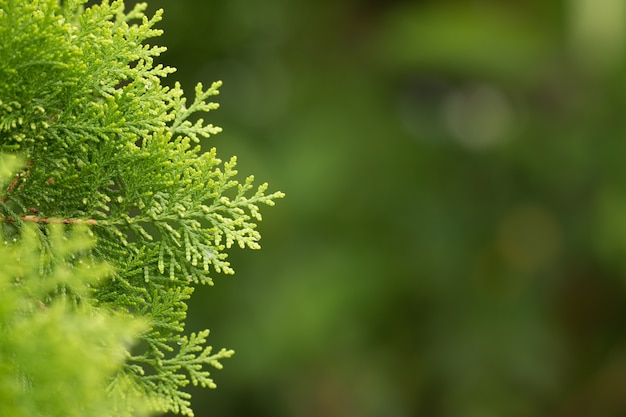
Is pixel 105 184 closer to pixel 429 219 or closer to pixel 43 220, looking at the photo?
pixel 43 220

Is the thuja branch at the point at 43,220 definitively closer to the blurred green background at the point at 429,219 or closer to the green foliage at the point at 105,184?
the green foliage at the point at 105,184

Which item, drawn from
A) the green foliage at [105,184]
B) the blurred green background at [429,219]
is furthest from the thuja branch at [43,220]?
the blurred green background at [429,219]

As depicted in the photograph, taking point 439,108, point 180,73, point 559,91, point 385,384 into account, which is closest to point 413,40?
point 439,108

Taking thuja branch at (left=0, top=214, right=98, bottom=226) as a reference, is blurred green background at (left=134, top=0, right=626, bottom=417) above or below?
above

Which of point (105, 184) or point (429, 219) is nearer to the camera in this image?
point (105, 184)

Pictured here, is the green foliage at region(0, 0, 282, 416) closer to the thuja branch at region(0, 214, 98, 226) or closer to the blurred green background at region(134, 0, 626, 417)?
the thuja branch at region(0, 214, 98, 226)

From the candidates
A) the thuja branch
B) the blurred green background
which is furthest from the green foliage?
the blurred green background

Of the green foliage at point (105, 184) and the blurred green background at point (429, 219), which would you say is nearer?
the green foliage at point (105, 184)

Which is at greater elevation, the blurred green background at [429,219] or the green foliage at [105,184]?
the blurred green background at [429,219]

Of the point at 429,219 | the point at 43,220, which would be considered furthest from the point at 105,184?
the point at 429,219
